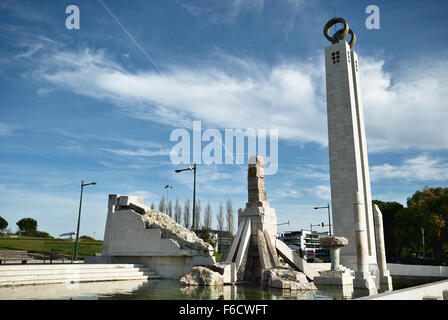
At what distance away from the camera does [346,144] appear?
77.9 ft

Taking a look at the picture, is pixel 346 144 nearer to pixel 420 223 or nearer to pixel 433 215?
pixel 433 215

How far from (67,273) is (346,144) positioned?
18.1m

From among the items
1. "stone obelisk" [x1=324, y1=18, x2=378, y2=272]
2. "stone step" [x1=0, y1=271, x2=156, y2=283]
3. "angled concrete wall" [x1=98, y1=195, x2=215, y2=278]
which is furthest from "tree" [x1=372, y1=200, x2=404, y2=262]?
"stone step" [x1=0, y1=271, x2=156, y2=283]

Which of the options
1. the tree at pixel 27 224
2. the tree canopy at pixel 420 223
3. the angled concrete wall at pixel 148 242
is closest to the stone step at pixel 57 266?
the angled concrete wall at pixel 148 242

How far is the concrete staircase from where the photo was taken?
1231cm

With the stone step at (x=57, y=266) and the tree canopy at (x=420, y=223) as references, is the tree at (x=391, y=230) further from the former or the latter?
the stone step at (x=57, y=266)

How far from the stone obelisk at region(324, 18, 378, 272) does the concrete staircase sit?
12603 mm

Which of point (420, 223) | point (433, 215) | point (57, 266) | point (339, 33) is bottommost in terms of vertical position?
point (57, 266)

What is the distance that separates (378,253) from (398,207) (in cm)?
1996

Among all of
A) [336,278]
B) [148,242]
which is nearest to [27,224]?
[148,242]

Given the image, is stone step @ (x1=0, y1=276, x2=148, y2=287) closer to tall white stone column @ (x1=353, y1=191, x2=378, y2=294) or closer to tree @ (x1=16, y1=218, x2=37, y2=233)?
tall white stone column @ (x1=353, y1=191, x2=378, y2=294)
